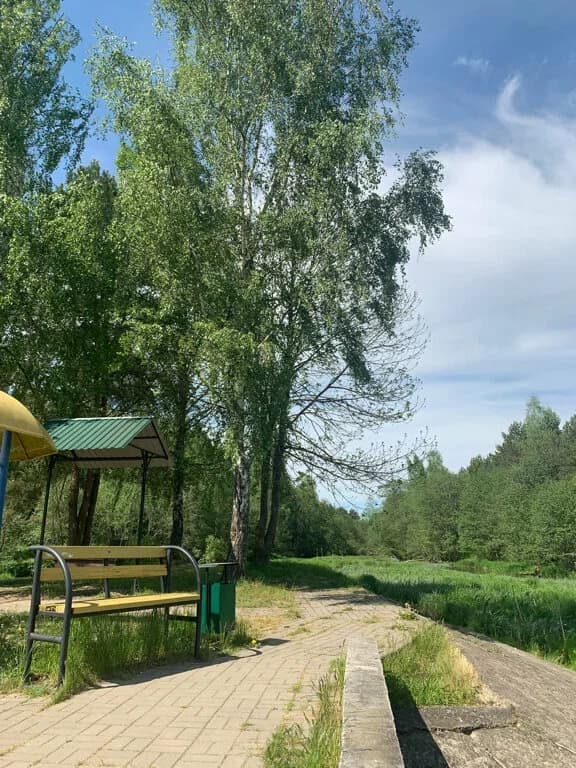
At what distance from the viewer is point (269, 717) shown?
4645mm

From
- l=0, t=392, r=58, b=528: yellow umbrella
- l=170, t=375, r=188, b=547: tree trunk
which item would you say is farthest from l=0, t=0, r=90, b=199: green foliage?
l=0, t=392, r=58, b=528: yellow umbrella

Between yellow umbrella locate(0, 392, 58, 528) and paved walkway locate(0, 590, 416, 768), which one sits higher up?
yellow umbrella locate(0, 392, 58, 528)

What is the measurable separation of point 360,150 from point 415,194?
278 cm

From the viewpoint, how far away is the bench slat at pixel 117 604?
582 centimetres

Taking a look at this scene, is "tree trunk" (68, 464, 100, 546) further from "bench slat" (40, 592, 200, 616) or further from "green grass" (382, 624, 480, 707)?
"green grass" (382, 624, 480, 707)

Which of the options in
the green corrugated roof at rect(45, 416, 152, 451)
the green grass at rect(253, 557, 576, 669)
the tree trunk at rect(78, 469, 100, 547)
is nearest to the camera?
the green corrugated roof at rect(45, 416, 152, 451)

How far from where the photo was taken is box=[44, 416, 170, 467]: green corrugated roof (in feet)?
32.8

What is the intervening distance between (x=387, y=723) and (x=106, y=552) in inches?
161

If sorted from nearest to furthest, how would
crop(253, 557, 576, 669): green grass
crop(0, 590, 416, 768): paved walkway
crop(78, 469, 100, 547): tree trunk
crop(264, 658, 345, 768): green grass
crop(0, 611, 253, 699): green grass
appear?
crop(264, 658, 345, 768): green grass, crop(0, 590, 416, 768): paved walkway, crop(0, 611, 253, 699): green grass, crop(253, 557, 576, 669): green grass, crop(78, 469, 100, 547): tree trunk

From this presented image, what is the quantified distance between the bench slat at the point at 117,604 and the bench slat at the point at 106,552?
42cm

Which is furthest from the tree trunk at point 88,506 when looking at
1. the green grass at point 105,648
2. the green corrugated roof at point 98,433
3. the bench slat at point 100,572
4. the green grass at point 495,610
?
the bench slat at point 100,572

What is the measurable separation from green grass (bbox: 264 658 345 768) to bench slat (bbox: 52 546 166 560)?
2.72 m

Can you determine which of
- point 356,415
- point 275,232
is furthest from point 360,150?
point 356,415

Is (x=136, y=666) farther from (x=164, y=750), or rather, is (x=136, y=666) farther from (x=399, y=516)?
(x=399, y=516)
